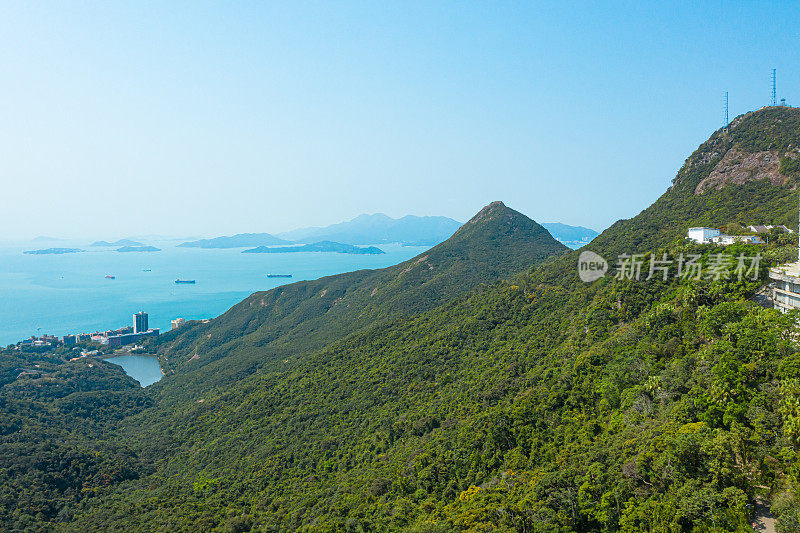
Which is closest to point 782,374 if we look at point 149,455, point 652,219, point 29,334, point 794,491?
point 794,491

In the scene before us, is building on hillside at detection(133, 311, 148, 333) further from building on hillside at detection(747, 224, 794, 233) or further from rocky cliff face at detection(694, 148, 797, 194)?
building on hillside at detection(747, 224, 794, 233)

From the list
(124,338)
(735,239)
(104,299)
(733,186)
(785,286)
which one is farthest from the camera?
(104,299)

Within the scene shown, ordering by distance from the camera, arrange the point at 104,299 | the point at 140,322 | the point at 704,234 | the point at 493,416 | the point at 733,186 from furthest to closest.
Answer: the point at 104,299 < the point at 140,322 < the point at 733,186 < the point at 704,234 < the point at 493,416

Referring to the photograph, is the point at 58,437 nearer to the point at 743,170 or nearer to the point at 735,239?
the point at 735,239

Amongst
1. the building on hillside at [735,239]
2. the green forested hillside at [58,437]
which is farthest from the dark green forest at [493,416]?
the building on hillside at [735,239]

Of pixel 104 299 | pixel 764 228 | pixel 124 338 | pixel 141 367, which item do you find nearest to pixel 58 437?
pixel 141 367

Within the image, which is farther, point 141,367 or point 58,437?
point 141,367

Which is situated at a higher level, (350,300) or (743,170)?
(743,170)

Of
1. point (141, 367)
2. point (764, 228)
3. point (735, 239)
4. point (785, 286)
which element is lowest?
point (141, 367)
